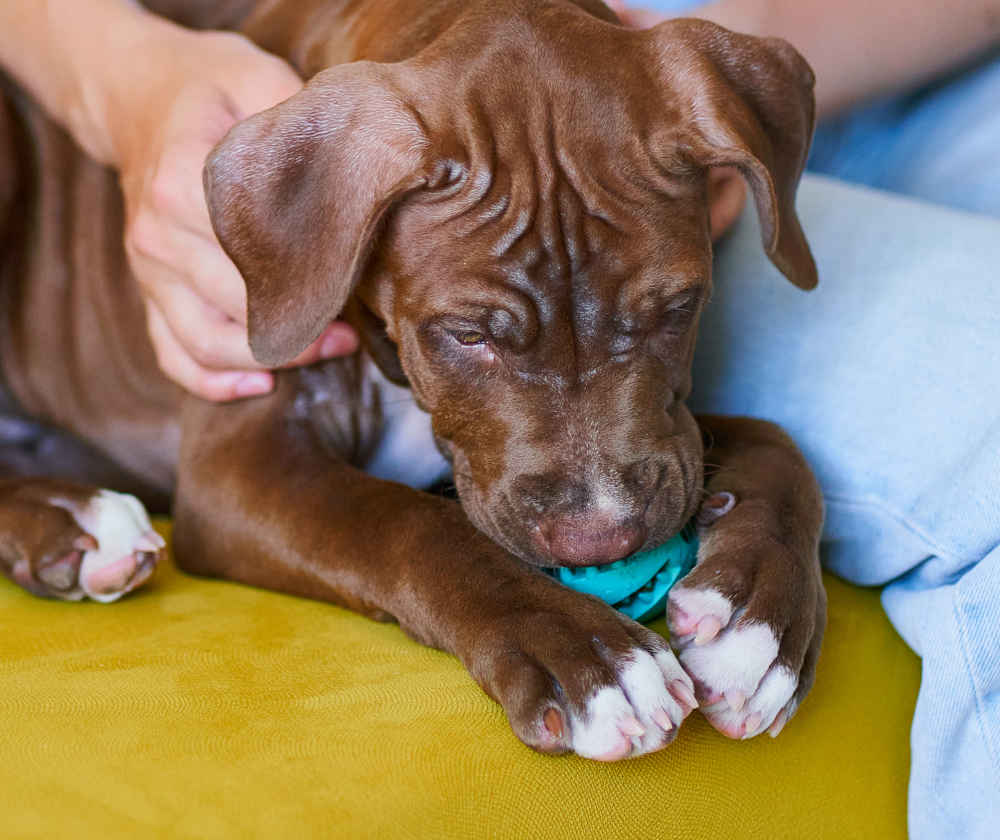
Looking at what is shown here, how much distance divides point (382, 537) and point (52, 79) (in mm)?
1784

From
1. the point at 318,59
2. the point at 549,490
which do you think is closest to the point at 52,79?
the point at 318,59

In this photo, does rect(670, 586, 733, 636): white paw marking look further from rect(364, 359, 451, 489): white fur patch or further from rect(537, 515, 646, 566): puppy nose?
rect(364, 359, 451, 489): white fur patch

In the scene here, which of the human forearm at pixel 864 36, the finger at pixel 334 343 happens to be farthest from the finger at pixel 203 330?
the human forearm at pixel 864 36

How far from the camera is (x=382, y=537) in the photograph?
2.24 m

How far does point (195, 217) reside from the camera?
245 centimetres

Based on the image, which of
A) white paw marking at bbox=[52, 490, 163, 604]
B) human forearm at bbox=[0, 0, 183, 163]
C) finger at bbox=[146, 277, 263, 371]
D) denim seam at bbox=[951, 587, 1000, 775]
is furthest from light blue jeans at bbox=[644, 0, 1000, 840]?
human forearm at bbox=[0, 0, 183, 163]

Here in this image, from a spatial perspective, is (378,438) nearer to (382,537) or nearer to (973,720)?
(382,537)

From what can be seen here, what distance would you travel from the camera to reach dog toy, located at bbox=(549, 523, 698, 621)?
2082mm

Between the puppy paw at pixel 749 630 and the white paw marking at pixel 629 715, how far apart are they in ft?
0.45

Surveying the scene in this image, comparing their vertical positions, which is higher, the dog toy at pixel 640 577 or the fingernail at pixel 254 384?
the dog toy at pixel 640 577

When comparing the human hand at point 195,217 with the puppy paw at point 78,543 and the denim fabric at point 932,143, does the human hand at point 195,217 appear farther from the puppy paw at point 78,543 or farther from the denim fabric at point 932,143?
the denim fabric at point 932,143

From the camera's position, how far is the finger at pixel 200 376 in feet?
8.58

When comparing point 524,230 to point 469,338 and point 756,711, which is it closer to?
point 469,338

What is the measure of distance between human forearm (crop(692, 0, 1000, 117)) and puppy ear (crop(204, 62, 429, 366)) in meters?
→ 1.52
